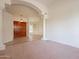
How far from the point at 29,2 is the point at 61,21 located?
277 centimetres

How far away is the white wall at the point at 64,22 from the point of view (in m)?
6.35

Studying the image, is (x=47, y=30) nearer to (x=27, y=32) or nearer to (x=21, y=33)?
(x=27, y=32)

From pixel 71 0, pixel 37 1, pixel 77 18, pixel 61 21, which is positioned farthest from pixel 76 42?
pixel 37 1

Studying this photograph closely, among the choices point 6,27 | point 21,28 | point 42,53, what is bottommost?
point 42,53

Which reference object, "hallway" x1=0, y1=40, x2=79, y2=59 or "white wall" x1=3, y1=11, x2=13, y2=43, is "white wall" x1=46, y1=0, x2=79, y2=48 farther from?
"white wall" x1=3, y1=11, x2=13, y2=43

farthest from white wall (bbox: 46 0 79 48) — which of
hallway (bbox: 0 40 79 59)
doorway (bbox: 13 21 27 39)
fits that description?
doorway (bbox: 13 21 27 39)

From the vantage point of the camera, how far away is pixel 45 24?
971cm

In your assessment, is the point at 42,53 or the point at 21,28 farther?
the point at 21,28

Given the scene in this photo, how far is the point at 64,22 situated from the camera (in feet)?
23.9

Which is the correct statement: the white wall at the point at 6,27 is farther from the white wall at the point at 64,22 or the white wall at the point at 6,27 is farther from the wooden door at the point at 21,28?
the wooden door at the point at 21,28

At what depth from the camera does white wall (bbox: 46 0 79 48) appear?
6.35 metres

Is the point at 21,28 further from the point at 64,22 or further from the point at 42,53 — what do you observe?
the point at 42,53

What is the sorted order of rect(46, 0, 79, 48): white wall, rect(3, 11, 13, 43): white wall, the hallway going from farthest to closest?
1. rect(3, 11, 13, 43): white wall
2. rect(46, 0, 79, 48): white wall
3. the hallway

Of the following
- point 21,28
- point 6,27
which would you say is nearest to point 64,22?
point 6,27
